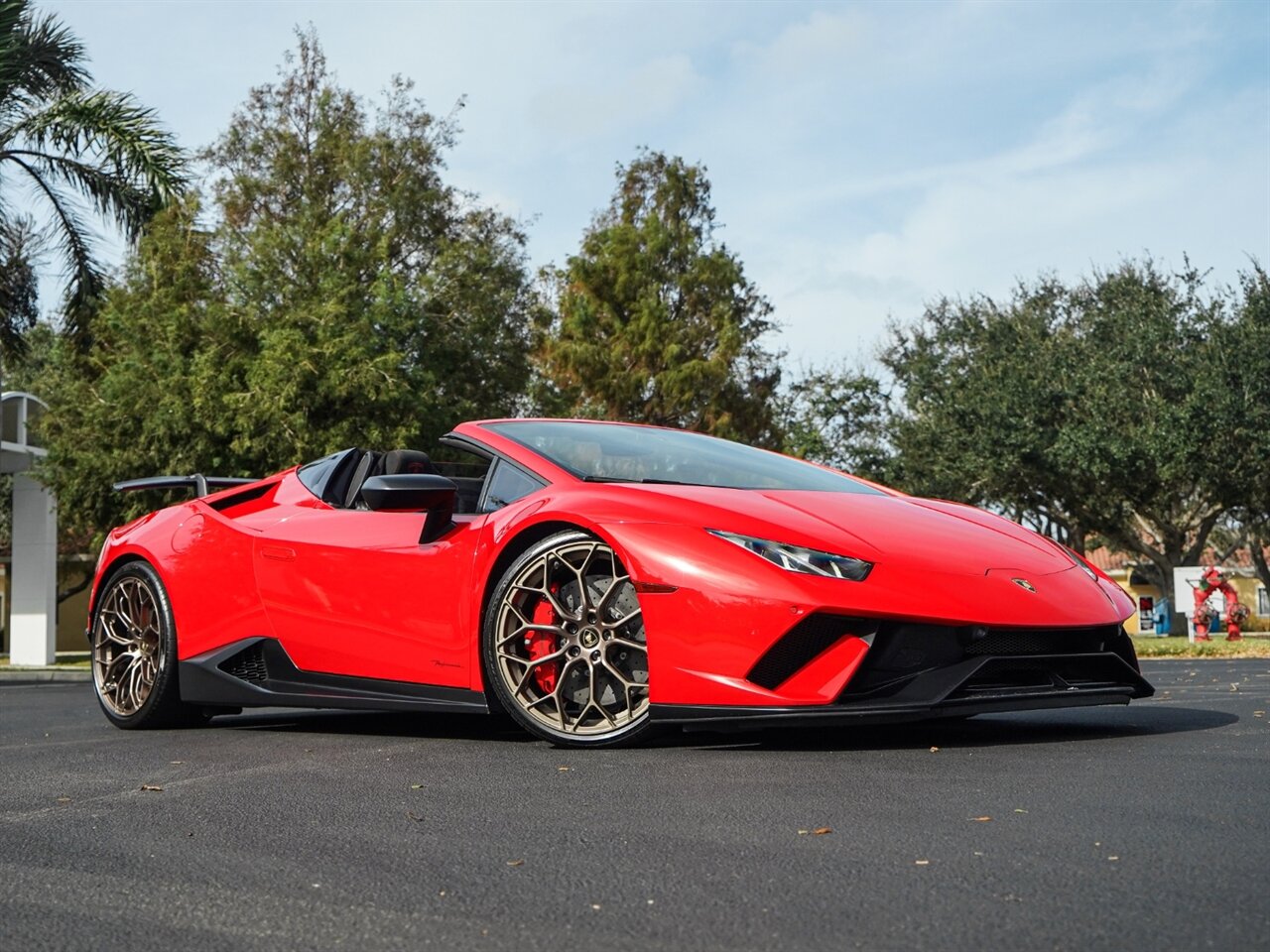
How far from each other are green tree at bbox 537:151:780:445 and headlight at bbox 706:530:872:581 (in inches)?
1091

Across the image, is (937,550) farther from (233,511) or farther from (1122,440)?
(1122,440)

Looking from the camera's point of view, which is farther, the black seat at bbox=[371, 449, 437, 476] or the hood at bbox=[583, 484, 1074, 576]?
the black seat at bbox=[371, 449, 437, 476]

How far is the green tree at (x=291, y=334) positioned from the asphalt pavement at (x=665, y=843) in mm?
16928

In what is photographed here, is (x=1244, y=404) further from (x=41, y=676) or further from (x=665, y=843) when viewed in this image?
(x=665, y=843)

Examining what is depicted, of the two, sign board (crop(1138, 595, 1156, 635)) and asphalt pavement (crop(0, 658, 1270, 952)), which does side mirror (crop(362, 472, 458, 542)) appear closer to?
asphalt pavement (crop(0, 658, 1270, 952))

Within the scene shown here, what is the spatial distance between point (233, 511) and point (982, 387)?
3177cm

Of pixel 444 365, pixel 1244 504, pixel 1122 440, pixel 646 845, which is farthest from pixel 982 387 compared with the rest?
pixel 646 845

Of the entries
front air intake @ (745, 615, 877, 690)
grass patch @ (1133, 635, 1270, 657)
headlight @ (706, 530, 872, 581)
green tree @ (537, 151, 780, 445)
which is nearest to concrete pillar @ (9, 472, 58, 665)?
green tree @ (537, 151, 780, 445)

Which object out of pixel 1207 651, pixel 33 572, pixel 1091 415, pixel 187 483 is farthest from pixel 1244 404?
pixel 187 483

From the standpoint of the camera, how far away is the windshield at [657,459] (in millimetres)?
5715

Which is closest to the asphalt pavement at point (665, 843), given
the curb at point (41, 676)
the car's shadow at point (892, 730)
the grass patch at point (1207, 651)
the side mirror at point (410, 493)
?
the car's shadow at point (892, 730)

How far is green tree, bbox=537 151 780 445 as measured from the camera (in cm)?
3356

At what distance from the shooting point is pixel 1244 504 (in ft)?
117

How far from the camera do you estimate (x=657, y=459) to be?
19.6ft
